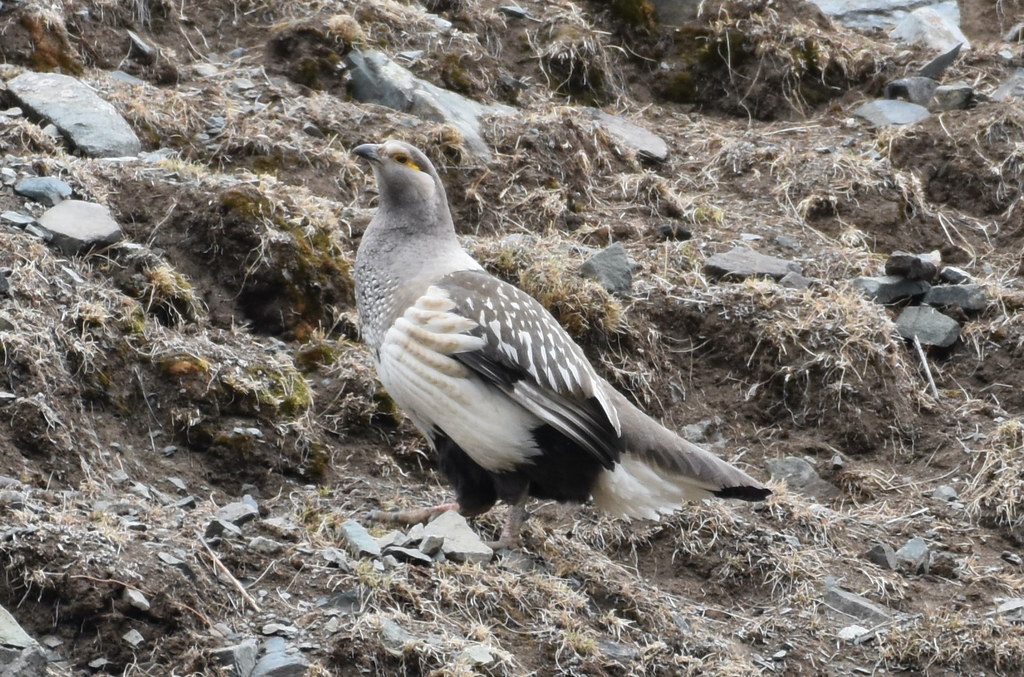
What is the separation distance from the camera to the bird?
5.62 meters

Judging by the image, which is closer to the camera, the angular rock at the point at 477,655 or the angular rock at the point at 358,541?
the angular rock at the point at 477,655

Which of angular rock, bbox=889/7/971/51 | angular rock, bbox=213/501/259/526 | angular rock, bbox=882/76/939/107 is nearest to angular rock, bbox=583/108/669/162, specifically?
angular rock, bbox=882/76/939/107

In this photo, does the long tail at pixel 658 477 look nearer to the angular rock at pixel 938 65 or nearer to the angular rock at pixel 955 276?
the angular rock at pixel 955 276

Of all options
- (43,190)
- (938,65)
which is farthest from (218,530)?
(938,65)

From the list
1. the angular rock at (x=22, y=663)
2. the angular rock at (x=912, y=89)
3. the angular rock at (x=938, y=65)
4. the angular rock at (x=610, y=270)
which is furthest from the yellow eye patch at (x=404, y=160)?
the angular rock at (x=938, y=65)

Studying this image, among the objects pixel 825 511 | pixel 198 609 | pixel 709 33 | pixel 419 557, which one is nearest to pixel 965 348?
pixel 825 511

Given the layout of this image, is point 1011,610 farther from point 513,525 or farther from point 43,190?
point 43,190

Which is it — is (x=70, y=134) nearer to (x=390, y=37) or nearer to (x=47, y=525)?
(x=390, y=37)

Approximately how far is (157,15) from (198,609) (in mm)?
5437

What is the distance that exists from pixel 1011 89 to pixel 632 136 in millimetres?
2955

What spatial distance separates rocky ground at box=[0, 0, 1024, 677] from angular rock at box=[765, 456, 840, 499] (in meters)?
0.02

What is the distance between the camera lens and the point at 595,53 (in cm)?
995

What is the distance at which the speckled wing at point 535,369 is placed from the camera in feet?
18.5

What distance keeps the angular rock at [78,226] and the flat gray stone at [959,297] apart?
4.73 m
